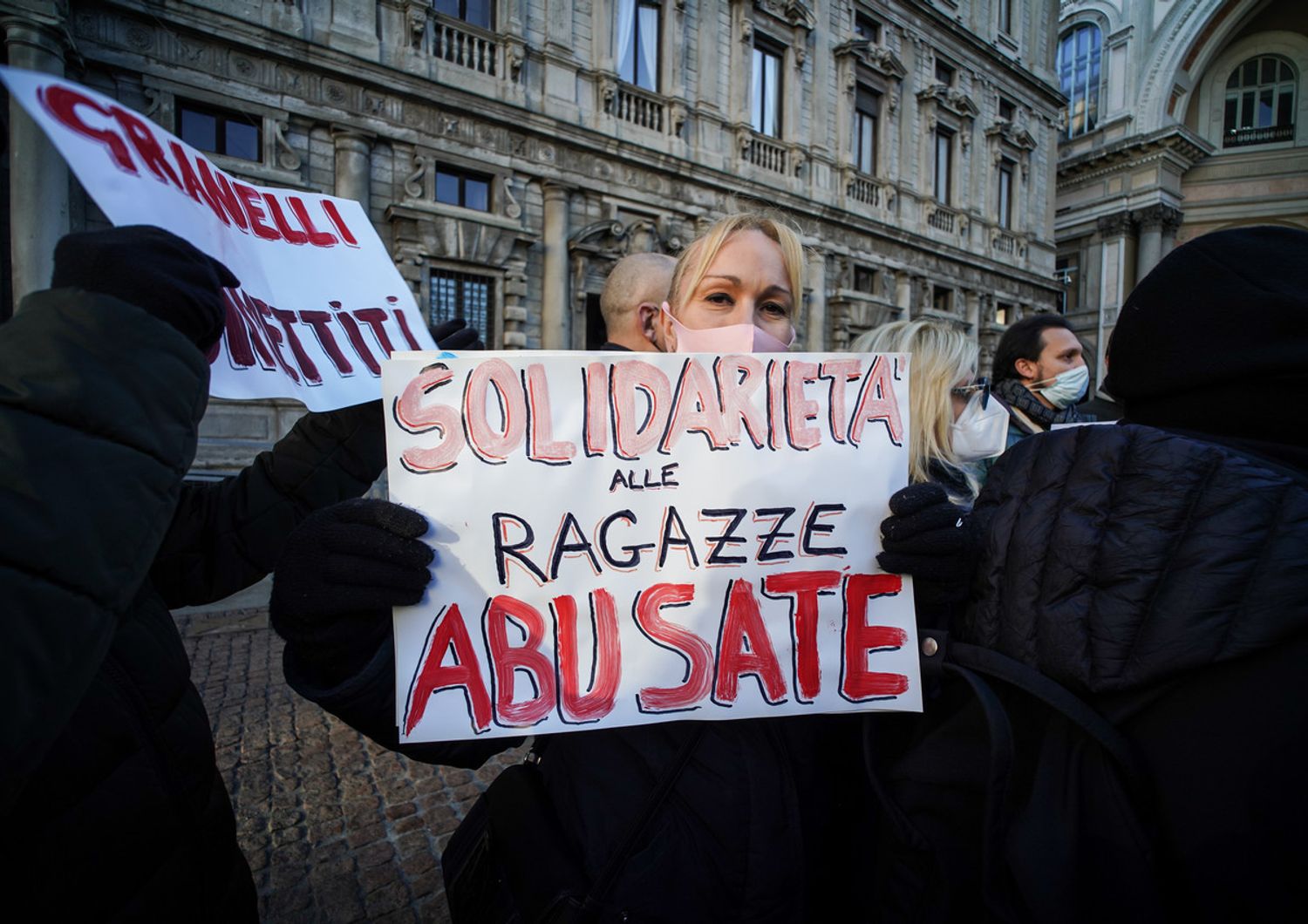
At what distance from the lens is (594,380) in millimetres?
1297

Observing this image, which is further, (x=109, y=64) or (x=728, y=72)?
(x=728, y=72)

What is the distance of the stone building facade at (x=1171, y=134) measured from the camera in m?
25.9

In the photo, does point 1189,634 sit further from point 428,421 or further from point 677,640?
point 428,421

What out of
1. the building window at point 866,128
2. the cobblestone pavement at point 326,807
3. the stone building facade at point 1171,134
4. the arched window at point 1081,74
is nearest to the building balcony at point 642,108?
the building window at point 866,128

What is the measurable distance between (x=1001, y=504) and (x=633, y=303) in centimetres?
325

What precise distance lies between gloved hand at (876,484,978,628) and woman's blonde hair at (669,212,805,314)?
82 cm

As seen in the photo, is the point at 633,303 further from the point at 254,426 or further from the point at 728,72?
the point at 728,72

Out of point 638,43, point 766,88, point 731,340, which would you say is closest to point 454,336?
point 731,340

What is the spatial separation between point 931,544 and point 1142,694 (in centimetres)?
36

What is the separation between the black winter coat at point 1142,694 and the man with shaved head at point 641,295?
3.09 m

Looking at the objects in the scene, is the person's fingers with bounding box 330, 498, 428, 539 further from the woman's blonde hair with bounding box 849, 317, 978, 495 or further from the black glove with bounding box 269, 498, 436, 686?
the woman's blonde hair with bounding box 849, 317, 978, 495

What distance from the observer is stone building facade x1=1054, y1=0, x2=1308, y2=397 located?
84.9 ft

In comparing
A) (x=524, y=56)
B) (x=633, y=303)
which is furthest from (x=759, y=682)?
(x=524, y=56)

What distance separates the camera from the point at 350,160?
9047mm
